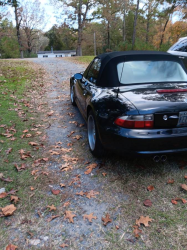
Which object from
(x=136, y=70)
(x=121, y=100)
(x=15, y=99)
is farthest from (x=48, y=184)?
(x=15, y=99)

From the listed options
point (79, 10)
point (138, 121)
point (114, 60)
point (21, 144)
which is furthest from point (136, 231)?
point (79, 10)

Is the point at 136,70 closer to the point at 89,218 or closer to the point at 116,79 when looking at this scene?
the point at 116,79

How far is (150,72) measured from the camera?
347 cm

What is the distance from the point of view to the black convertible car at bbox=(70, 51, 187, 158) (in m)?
2.56

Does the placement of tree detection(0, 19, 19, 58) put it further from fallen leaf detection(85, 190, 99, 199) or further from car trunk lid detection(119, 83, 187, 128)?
fallen leaf detection(85, 190, 99, 199)

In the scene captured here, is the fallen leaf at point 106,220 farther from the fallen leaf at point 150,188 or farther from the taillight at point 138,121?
the taillight at point 138,121

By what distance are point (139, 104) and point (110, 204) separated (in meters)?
1.26

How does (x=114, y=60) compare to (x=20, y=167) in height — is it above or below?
above

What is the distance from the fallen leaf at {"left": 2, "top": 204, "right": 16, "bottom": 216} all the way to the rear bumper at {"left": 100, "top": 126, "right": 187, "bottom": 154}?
1496mm

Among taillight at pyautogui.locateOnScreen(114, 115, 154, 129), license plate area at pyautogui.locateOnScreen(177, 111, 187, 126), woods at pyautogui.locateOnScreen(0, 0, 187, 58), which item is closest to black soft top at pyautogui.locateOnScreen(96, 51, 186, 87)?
taillight at pyautogui.locateOnScreen(114, 115, 154, 129)

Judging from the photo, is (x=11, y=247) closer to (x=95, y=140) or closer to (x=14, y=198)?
(x=14, y=198)

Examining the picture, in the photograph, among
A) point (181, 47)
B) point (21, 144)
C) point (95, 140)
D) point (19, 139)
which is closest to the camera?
point (95, 140)

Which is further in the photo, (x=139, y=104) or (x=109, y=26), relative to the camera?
(x=109, y=26)

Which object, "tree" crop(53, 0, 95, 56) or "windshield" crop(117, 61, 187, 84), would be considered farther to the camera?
"tree" crop(53, 0, 95, 56)
